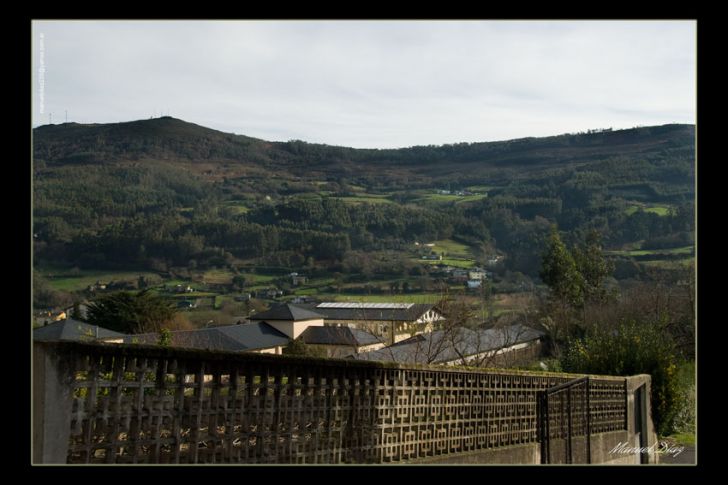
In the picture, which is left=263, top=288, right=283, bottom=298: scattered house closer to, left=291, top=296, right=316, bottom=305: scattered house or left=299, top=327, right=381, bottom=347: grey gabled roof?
left=291, top=296, right=316, bottom=305: scattered house

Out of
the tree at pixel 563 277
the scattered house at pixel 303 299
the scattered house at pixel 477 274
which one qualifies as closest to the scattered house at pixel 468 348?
the tree at pixel 563 277

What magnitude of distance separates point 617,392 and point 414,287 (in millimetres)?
40628

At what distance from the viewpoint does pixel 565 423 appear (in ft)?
32.7

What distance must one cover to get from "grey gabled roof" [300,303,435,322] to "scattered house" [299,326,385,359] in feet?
3.35

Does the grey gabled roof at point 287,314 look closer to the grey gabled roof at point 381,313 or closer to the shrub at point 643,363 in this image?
the grey gabled roof at point 381,313

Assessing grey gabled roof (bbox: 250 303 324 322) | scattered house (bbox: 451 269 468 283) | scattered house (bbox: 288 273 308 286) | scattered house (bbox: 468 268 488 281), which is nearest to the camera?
grey gabled roof (bbox: 250 303 324 322)

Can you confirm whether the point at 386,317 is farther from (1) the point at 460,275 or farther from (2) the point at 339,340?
(1) the point at 460,275

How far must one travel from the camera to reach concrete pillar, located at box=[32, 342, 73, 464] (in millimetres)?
4395

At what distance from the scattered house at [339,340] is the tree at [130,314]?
7167mm

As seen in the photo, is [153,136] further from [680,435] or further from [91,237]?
[680,435]

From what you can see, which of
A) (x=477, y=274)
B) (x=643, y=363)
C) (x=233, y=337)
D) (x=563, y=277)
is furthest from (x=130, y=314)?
(x=477, y=274)

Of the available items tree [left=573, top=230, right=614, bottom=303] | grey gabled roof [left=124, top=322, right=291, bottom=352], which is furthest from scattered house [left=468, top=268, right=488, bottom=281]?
grey gabled roof [left=124, top=322, right=291, bottom=352]

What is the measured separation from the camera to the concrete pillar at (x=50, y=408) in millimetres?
4395
